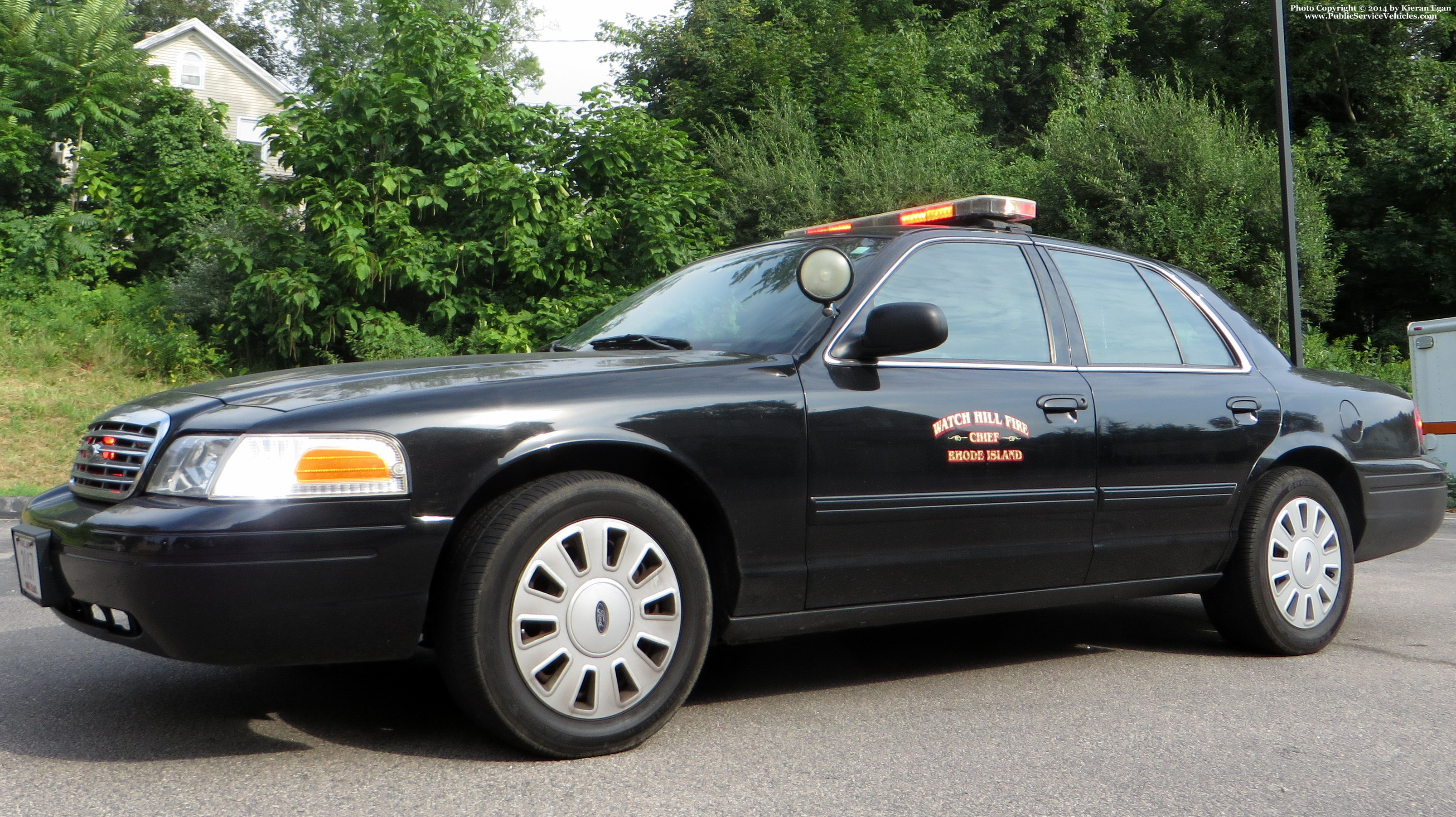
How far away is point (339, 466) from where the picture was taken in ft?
9.83

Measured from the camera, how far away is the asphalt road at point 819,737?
297cm

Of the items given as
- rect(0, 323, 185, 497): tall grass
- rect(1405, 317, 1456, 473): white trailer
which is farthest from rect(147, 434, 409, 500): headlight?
rect(1405, 317, 1456, 473): white trailer

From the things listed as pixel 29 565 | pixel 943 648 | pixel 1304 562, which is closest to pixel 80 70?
pixel 29 565

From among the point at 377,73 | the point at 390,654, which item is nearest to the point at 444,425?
the point at 390,654

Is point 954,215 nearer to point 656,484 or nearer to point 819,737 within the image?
point 656,484

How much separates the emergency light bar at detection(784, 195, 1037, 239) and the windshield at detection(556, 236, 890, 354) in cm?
27

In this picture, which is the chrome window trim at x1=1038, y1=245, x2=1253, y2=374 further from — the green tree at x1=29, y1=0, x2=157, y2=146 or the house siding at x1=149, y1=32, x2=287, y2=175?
the house siding at x1=149, y1=32, x2=287, y2=175

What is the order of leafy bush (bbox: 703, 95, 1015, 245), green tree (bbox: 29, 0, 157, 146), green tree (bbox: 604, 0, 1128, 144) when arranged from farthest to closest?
green tree (bbox: 604, 0, 1128, 144)
green tree (bbox: 29, 0, 157, 146)
leafy bush (bbox: 703, 95, 1015, 245)

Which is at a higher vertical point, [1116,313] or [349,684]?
[1116,313]

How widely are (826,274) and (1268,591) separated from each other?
222cm

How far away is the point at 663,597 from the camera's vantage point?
11.0 ft

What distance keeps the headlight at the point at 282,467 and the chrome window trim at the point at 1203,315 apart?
2.59 m

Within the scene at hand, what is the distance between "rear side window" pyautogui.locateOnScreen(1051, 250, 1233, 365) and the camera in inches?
179

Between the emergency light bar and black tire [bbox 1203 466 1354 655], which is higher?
the emergency light bar
